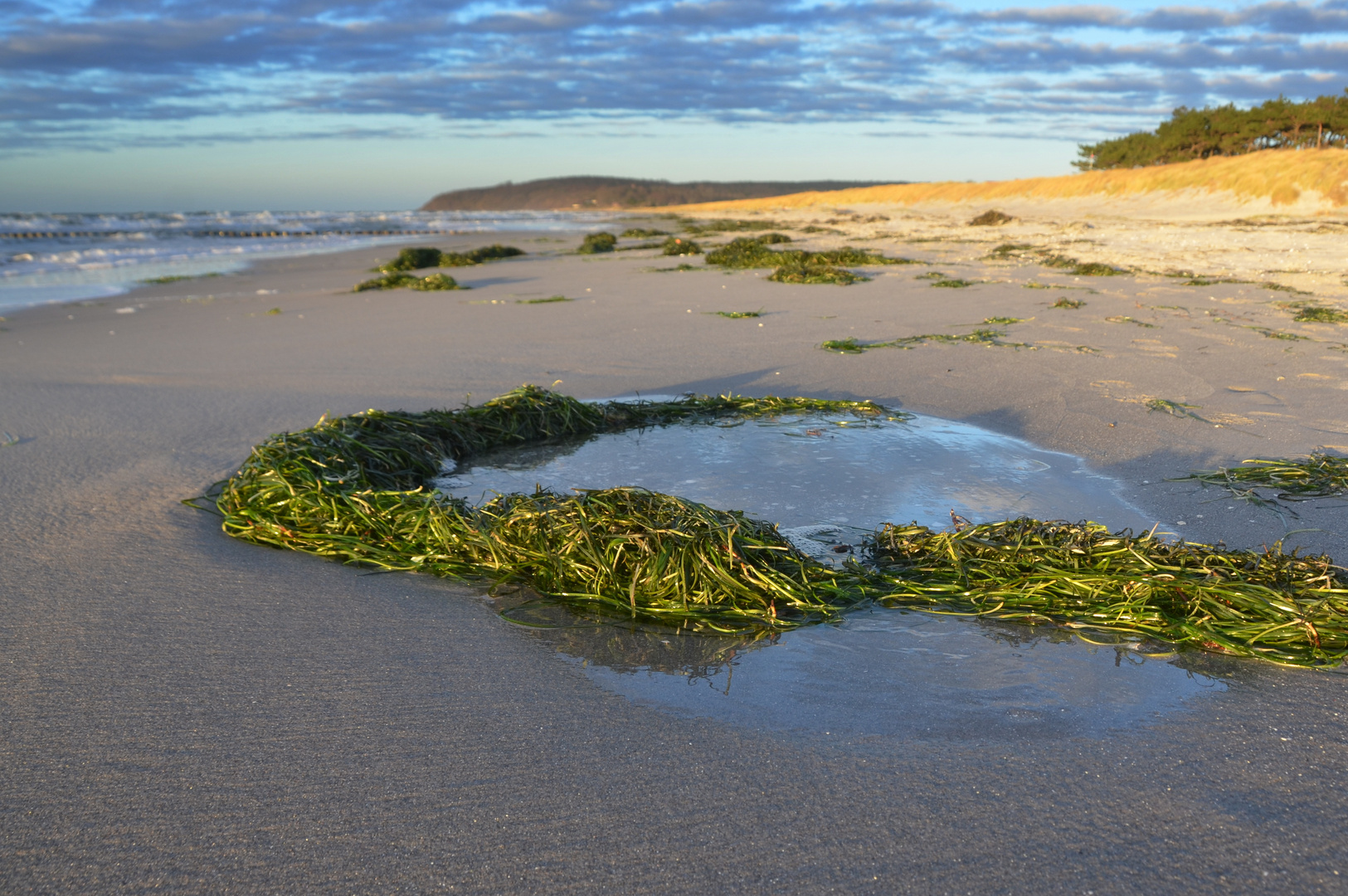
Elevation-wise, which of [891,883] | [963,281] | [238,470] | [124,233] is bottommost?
[891,883]

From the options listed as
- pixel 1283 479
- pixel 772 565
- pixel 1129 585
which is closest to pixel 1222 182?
pixel 1283 479

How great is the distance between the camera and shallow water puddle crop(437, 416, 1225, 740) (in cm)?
157

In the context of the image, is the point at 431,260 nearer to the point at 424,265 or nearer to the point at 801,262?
the point at 424,265

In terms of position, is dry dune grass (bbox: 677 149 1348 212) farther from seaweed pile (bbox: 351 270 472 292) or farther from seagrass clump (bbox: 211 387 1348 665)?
seagrass clump (bbox: 211 387 1348 665)

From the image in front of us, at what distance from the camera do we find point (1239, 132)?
114 feet

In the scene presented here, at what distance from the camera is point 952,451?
3.18 metres

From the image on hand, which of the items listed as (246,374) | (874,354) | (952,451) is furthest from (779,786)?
(246,374)

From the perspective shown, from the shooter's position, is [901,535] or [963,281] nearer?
[901,535]

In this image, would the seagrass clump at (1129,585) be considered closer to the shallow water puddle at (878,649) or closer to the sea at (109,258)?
the shallow water puddle at (878,649)

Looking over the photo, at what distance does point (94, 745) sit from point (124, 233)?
31.9 m

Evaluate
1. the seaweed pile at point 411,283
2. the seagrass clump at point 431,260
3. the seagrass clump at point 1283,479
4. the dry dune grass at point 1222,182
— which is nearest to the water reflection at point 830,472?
the seagrass clump at point 1283,479

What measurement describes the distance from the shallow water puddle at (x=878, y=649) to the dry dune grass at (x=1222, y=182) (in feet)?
71.4

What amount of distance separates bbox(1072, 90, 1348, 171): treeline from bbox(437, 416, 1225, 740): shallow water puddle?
35.5 metres

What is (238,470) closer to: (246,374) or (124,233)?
(246,374)
